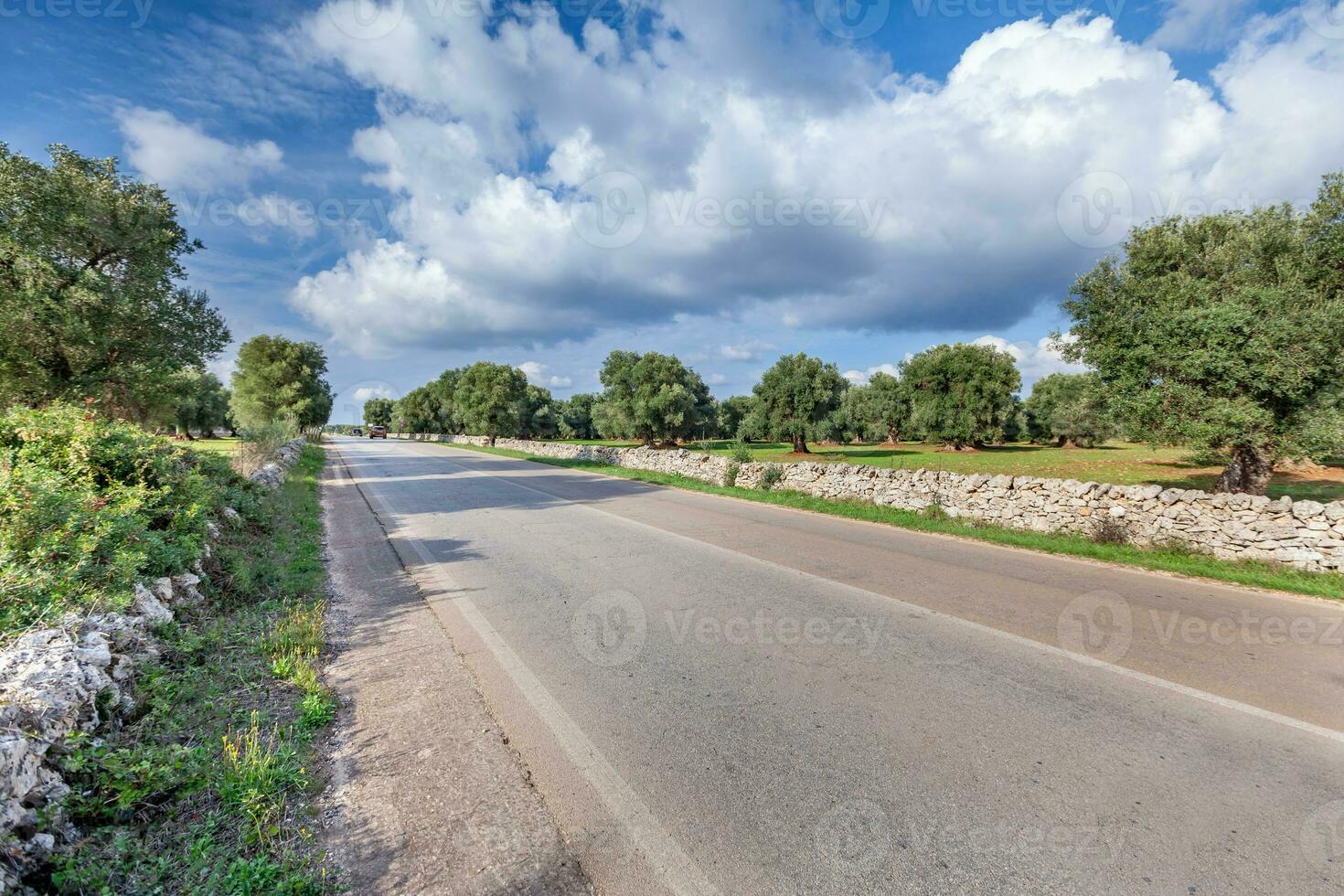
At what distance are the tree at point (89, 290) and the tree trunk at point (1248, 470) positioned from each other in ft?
82.1

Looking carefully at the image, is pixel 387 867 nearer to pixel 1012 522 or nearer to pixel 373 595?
pixel 373 595

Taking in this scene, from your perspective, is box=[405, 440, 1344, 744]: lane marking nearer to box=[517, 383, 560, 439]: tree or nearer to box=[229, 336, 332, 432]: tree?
box=[229, 336, 332, 432]: tree

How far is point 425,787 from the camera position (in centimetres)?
289

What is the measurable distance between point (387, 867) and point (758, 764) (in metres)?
2.00

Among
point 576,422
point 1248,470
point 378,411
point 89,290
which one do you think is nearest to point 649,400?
point 89,290

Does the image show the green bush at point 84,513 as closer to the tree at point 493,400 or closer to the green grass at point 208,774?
the green grass at point 208,774

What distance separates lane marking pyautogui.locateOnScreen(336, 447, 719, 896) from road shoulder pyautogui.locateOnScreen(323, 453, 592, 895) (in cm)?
31

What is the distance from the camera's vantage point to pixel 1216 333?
9.59 metres

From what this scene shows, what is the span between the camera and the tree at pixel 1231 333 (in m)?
9.02

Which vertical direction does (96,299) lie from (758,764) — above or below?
above

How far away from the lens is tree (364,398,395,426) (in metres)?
146

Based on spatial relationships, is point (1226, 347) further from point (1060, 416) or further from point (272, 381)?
point (272, 381)

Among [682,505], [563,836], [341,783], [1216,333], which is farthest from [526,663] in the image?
[1216,333]

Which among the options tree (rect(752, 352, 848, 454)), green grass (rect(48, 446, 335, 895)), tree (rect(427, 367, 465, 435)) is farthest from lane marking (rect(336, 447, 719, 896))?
tree (rect(427, 367, 465, 435))
